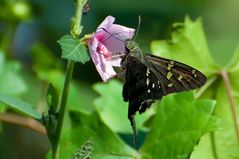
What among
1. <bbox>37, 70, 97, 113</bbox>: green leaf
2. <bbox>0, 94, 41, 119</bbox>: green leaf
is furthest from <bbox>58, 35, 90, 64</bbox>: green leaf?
<bbox>37, 70, 97, 113</bbox>: green leaf

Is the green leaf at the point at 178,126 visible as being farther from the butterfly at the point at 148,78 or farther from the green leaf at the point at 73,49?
the green leaf at the point at 73,49

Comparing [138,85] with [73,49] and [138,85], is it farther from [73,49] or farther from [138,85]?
[73,49]

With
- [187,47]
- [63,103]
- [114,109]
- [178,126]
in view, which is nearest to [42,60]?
[114,109]

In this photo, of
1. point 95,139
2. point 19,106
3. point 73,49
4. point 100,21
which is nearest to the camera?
point 73,49

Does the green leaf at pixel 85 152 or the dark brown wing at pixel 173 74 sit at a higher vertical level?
the dark brown wing at pixel 173 74

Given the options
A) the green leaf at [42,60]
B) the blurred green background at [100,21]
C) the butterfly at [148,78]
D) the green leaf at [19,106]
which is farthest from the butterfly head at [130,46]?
the blurred green background at [100,21]

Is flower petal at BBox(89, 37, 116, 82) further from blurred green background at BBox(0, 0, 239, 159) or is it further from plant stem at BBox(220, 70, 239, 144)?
blurred green background at BBox(0, 0, 239, 159)

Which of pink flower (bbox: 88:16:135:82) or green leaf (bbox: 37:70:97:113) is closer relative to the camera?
pink flower (bbox: 88:16:135:82)
